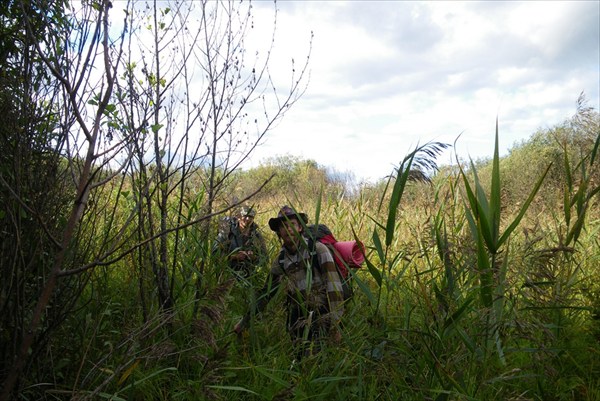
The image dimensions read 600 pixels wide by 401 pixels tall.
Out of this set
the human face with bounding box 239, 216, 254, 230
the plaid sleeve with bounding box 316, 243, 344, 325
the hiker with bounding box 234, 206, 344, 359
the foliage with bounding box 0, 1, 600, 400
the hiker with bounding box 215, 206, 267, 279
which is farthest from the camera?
the hiker with bounding box 215, 206, 267, 279

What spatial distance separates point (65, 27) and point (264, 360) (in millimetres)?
2126

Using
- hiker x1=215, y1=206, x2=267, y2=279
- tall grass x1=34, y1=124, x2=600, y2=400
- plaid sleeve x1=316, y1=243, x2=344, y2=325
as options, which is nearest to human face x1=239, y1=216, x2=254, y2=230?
hiker x1=215, y1=206, x2=267, y2=279

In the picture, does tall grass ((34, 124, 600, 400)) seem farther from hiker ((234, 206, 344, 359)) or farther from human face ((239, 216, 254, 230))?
human face ((239, 216, 254, 230))

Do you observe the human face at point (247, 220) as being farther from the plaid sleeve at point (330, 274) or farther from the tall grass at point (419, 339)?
the plaid sleeve at point (330, 274)

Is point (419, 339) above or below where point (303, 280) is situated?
below

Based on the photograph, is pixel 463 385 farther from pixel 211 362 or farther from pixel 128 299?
pixel 128 299

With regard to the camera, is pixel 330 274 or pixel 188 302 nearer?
pixel 188 302

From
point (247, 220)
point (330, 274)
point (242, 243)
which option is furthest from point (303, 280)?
point (242, 243)

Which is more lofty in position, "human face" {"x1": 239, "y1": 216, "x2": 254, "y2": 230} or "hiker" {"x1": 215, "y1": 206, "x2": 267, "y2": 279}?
"human face" {"x1": 239, "y1": 216, "x2": 254, "y2": 230}

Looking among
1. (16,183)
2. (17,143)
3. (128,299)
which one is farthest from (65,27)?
(128,299)

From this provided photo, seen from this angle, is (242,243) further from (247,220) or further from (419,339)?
(419,339)

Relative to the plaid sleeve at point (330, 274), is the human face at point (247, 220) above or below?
above

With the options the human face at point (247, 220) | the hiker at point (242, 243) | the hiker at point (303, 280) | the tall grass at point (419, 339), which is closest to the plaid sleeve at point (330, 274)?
the hiker at point (303, 280)

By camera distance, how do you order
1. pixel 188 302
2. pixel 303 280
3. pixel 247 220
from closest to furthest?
pixel 188 302 < pixel 303 280 < pixel 247 220
